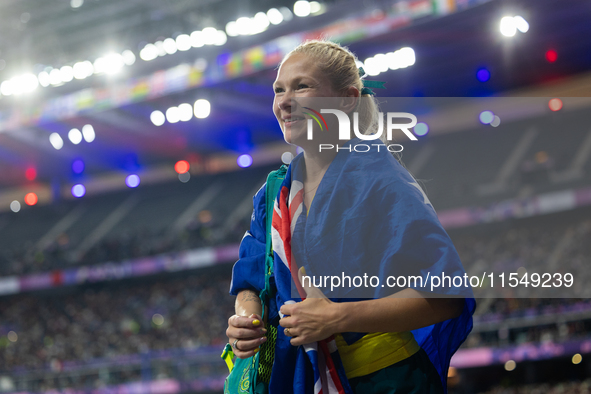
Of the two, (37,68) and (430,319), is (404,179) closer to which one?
(430,319)

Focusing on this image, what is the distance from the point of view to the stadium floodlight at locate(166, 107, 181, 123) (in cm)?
1216

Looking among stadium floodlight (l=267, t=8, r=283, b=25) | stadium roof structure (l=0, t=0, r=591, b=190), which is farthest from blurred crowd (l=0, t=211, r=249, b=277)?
stadium floodlight (l=267, t=8, r=283, b=25)

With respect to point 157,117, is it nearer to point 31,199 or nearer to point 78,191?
point 78,191

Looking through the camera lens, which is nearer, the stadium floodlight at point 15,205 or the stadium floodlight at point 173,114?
the stadium floodlight at point 173,114

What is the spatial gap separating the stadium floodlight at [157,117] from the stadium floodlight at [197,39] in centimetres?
171

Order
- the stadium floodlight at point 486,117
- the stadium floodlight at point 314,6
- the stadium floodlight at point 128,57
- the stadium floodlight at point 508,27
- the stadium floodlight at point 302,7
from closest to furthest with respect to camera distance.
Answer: the stadium floodlight at point 508,27, the stadium floodlight at point 314,6, the stadium floodlight at point 302,7, the stadium floodlight at point 128,57, the stadium floodlight at point 486,117

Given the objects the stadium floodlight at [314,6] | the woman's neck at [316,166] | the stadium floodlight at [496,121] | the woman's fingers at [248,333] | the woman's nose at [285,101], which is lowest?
the woman's fingers at [248,333]

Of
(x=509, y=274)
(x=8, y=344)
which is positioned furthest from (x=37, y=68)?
(x=509, y=274)

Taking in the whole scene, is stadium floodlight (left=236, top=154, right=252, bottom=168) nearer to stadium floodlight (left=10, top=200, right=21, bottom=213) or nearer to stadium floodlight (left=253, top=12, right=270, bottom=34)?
stadium floodlight (left=253, top=12, right=270, bottom=34)

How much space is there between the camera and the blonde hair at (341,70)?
3.15 ft

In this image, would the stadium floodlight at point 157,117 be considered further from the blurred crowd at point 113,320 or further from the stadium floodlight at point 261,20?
the blurred crowd at point 113,320

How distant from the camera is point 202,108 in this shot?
39.0 feet

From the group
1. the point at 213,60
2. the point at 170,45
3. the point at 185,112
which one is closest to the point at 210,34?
the point at 213,60

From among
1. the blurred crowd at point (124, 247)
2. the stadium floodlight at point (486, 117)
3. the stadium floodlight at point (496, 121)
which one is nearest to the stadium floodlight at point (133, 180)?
the blurred crowd at point (124, 247)
